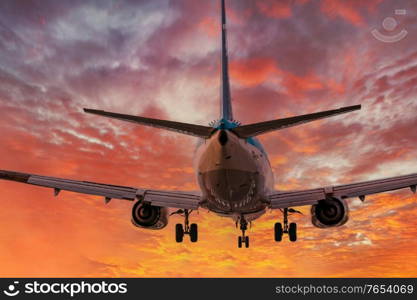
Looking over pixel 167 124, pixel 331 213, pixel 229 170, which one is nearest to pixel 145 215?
pixel 229 170

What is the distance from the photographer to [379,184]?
2264 centimetres

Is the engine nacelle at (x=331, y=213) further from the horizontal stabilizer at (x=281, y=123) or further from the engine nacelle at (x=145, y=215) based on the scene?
the engine nacelle at (x=145, y=215)

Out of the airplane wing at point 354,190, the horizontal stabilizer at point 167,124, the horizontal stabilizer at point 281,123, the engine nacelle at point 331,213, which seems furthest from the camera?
the engine nacelle at point 331,213

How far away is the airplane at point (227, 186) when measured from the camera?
58.1 feet

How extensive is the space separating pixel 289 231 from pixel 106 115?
16811 mm

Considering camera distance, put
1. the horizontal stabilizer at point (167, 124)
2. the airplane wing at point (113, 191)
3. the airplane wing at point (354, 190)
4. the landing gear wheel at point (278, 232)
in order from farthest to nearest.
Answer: the landing gear wheel at point (278, 232), the airplane wing at point (113, 191), the airplane wing at point (354, 190), the horizontal stabilizer at point (167, 124)

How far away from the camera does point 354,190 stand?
75.4 feet

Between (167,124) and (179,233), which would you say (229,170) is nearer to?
(167,124)

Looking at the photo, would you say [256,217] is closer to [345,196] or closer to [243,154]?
[345,196]

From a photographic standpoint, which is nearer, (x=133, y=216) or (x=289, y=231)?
(x=133, y=216)

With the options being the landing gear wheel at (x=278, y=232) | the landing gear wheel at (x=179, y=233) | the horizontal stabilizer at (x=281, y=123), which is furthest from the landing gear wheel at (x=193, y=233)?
the horizontal stabilizer at (x=281, y=123)

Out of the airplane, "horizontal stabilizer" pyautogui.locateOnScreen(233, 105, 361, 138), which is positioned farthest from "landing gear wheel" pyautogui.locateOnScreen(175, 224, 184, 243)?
"horizontal stabilizer" pyautogui.locateOnScreen(233, 105, 361, 138)

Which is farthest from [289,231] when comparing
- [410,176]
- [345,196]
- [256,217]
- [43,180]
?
[43,180]

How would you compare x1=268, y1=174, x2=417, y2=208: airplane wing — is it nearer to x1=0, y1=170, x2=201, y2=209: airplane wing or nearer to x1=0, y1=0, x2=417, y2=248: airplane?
x1=0, y1=0, x2=417, y2=248: airplane
